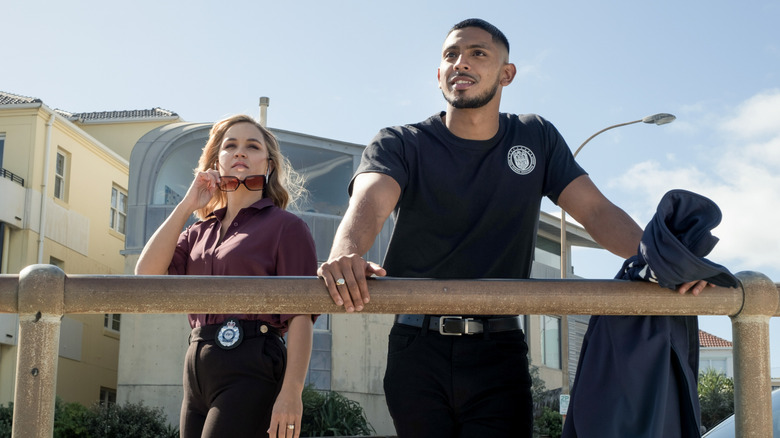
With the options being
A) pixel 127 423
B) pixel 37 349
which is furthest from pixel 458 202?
pixel 127 423

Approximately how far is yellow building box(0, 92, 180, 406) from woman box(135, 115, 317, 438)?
22178 mm

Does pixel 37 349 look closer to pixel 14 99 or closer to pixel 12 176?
pixel 12 176

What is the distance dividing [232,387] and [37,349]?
3.65 feet

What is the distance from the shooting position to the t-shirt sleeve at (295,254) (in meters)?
3.38

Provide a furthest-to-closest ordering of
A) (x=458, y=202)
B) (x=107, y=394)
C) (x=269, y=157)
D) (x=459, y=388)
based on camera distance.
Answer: (x=107, y=394), (x=269, y=157), (x=458, y=202), (x=459, y=388)

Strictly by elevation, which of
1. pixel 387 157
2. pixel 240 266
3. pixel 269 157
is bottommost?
pixel 240 266

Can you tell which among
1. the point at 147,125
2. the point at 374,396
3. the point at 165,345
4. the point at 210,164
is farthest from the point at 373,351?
the point at 210,164

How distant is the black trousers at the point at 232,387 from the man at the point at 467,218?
0.39 m

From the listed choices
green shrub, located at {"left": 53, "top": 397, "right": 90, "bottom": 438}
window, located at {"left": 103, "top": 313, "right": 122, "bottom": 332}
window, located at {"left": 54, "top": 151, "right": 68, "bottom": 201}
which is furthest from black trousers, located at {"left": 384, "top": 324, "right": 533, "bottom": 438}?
window, located at {"left": 103, "top": 313, "right": 122, "bottom": 332}

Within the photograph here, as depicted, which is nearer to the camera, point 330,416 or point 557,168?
point 557,168

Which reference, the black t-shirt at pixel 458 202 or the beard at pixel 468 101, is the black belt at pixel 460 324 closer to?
the black t-shirt at pixel 458 202

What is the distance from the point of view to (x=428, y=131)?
328 centimetres

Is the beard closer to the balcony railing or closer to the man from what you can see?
the man

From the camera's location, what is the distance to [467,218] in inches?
125
